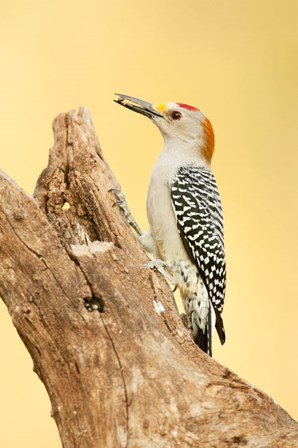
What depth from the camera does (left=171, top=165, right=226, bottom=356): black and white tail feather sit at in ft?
13.7

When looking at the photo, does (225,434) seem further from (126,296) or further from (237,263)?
(237,263)

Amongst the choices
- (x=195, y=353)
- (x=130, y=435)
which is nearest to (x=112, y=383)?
(x=130, y=435)

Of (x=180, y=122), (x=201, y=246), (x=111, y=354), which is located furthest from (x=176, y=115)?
(x=111, y=354)

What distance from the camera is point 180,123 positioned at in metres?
4.53

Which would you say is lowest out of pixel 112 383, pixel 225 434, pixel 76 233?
pixel 225 434

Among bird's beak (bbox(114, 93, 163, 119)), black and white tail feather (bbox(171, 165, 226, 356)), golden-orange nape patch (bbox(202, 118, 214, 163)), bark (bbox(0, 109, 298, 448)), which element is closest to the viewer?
bark (bbox(0, 109, 298, 448))

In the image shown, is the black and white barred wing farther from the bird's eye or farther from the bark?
the bark

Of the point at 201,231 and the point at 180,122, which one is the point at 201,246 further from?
the point at 180,122

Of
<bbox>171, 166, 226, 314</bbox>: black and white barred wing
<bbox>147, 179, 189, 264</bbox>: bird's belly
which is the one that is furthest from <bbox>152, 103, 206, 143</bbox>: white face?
<bbox>147, 179, 189, 264</bbox>: bird's belly

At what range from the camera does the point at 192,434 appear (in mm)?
2822

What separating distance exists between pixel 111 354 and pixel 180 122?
6.57 ft

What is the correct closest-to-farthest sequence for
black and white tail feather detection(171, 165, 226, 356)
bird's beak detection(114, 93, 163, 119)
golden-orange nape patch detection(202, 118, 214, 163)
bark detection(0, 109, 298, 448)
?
1. bark detection(0, 109, 298, 448)
2. black and white tail feather detection(171, 165, 226, 356)
3. bird's beak detection(114, 93, 163, 119)
4. golden-orange nape patch detection(202, 118, 214, 163)

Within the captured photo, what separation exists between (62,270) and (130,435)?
0.72 m

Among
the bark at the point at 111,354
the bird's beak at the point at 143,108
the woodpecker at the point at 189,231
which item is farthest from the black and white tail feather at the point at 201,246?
the bark at the point at 111,354
